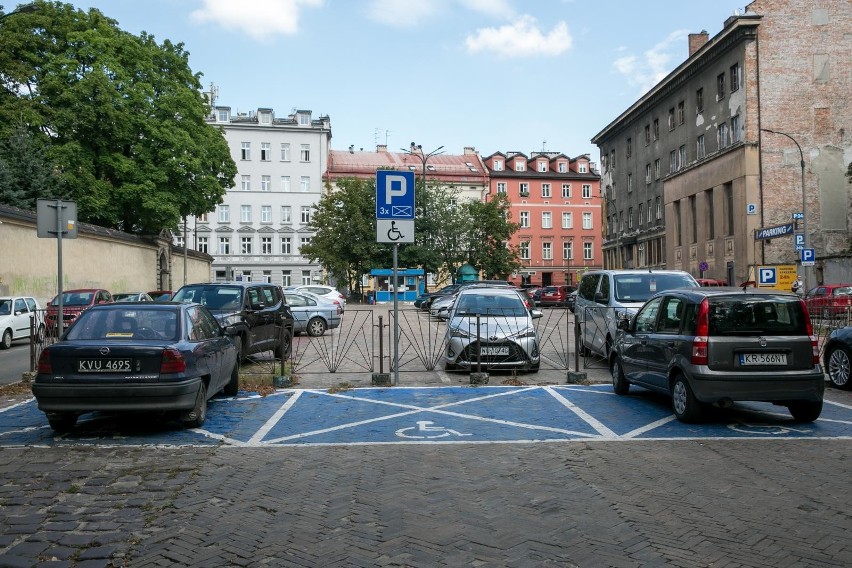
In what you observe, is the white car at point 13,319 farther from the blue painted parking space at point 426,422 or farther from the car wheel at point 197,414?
the car wheel at point 197,414

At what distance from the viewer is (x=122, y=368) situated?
26.1 feet

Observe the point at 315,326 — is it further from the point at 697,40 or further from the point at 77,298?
the point at 697,40

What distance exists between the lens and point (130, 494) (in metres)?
5.95

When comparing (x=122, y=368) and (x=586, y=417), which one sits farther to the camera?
(x=586, y=417)

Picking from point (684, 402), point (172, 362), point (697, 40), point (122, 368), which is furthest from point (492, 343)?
point (697, 40)

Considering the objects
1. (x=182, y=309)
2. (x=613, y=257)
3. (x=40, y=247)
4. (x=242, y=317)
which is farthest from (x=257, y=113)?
(x=182, y=309)

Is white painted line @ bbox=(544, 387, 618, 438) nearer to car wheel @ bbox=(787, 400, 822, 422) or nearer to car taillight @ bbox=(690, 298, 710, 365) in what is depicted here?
car taillight @ bbox=(690, 298, 710, 365)

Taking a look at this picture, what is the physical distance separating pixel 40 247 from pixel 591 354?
2459cm

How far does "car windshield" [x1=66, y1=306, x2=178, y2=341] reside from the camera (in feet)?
27.5

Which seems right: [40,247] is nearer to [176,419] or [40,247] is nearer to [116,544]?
[176,419]

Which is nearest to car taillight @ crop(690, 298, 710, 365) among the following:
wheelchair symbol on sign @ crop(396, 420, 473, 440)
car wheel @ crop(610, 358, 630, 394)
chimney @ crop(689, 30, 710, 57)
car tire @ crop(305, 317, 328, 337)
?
car wheel @ crop(610, 358, 630, 394)

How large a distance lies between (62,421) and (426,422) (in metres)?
4.26

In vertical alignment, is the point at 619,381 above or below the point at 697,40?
below

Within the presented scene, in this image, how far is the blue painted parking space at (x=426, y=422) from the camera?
8.20 metres
